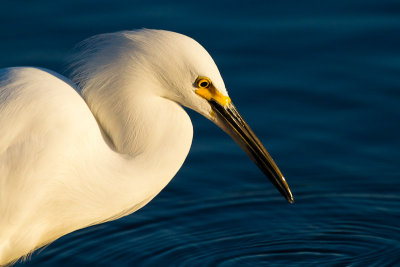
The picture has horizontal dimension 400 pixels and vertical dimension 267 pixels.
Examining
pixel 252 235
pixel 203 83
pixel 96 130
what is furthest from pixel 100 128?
pixel 252 235

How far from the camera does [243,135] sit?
5684 mm

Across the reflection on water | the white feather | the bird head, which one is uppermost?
the bird head

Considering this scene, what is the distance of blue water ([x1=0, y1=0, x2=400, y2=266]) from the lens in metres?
6.70

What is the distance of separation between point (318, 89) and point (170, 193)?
1849 mm

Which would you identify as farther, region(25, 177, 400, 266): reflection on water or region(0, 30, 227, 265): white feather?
region(25, 177, 400, 266): reflection on water

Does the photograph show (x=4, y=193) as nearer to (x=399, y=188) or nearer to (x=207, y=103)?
(x=207, y=103)

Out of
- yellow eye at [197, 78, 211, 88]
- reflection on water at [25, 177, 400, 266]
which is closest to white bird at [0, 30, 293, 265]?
yellow eye at [197, 78, 211, 88]

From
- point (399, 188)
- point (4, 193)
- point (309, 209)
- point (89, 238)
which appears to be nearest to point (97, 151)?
point (4, 193)

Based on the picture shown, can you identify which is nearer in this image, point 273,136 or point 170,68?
point 170,68

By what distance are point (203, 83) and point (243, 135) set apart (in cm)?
49

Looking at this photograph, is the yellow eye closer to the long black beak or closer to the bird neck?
the long black beak

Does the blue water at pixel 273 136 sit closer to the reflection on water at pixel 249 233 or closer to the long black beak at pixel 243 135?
the reflection on water at pixel 249 233

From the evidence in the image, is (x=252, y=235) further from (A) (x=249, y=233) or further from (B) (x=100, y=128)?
(B) (x=100, y=128)

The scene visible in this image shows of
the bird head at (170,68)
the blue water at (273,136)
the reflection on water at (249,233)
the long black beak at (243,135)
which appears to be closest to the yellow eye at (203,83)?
the bird head at (170,68)
